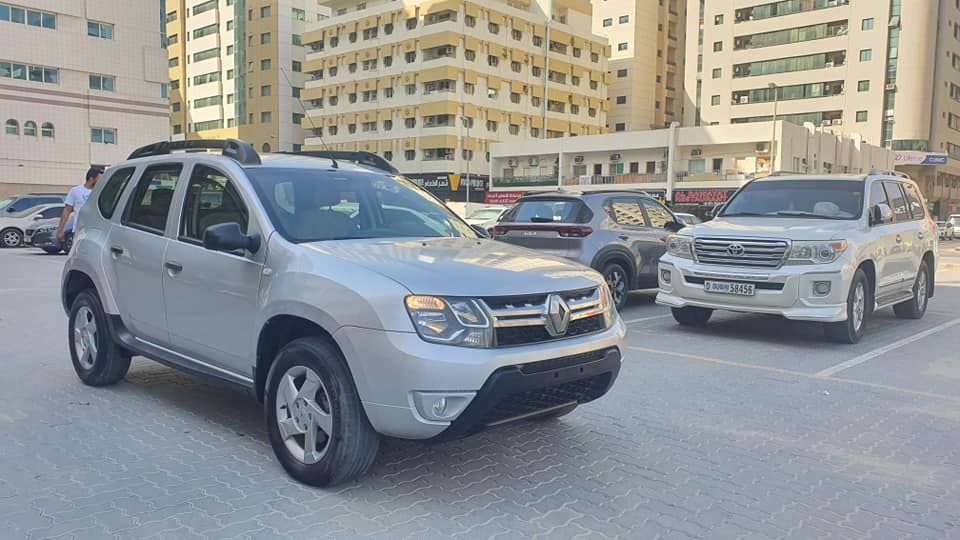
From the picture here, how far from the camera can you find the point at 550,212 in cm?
1041

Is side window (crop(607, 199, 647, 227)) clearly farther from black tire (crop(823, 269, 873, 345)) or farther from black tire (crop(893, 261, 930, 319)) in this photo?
black tire (crop(893, 261, 930, 319))

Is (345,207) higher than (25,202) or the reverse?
higher

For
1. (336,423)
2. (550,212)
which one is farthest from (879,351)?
(336,423)

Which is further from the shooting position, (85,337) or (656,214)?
(656,214)

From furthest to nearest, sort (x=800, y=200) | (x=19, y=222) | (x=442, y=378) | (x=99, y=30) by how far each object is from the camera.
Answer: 1. (x=99, y=30)
2. (x=19, y=222)
3. (x=800, y=200)
4. (x=442, y=378)

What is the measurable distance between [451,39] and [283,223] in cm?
5993

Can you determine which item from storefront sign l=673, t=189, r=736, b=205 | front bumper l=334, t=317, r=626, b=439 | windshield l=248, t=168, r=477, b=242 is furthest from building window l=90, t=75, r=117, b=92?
front bumper l=334, t=317, r=626, b=439

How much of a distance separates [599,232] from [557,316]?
642 centimetres

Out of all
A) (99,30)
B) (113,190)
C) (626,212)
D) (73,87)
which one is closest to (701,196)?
(99,30)

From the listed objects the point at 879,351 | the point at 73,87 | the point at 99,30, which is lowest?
the point at 879,351

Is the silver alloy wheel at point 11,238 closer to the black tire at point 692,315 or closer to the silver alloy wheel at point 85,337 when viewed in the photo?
the silver alloy wheel at point 85,337

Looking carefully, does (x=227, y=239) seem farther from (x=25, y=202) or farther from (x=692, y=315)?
(x=25, y=202)

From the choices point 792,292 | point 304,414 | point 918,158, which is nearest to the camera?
point 304,414

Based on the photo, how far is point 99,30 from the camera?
50188 mm
